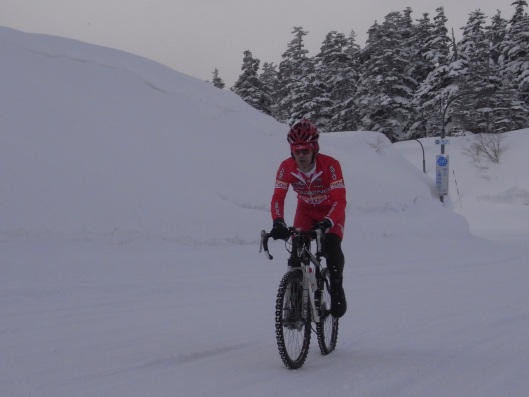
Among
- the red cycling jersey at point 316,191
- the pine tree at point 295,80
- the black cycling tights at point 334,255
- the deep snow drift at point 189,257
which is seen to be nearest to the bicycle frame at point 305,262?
the black cycling tights at point 334,255

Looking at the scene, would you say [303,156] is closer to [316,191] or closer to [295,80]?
[316,191]

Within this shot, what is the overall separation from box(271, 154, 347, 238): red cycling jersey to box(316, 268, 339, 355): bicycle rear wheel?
493mm

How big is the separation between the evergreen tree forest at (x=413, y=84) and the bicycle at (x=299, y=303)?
4716cm

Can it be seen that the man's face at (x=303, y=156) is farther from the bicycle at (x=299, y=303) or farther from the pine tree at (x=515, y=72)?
the pine tree at (x=515, y=72)

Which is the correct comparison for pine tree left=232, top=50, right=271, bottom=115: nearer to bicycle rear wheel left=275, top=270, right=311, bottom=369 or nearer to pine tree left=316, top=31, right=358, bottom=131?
pine tree left=316, top=31, right=358, bottom=131

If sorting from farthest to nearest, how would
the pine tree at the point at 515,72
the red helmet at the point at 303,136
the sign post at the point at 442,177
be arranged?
1. the pine tree at the point at 515,72
2. the sign post at the point at 442,177
3. the red helmet at the point at 303,136

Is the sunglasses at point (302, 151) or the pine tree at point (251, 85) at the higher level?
the pine tree at point (251, 85)

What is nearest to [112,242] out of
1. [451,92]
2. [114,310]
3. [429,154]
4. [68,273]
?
[68,273]

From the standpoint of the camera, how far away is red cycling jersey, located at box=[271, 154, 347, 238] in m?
5.20

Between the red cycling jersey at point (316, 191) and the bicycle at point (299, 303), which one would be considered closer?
the bicycle at point (299, 303)

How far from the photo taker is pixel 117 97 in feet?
51.7

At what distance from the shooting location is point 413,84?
2260 inches

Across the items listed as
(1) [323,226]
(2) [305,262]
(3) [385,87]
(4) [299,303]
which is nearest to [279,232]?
(1) [323,226]

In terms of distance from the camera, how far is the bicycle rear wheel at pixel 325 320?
17.1 ft
